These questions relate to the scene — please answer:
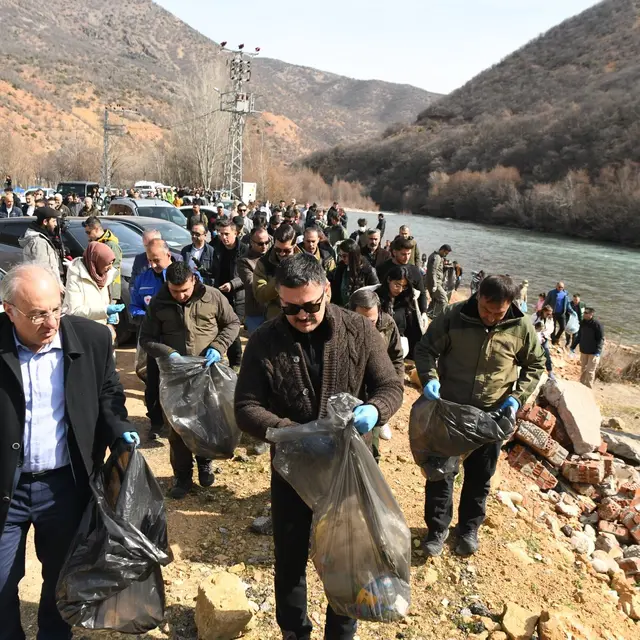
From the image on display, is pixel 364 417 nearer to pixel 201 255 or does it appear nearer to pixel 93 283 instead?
pixel 93 283

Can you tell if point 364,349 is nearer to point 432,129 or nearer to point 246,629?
point 246,629

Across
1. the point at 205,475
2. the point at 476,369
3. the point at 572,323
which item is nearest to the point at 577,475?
the point at 476,369

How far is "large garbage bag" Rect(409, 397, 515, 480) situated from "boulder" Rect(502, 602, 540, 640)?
0.75m

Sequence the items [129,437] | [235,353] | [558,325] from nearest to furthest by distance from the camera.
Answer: [129,437] → [235,353] → [558,325]

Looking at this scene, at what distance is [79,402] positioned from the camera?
6.96 ft

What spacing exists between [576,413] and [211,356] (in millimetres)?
4244

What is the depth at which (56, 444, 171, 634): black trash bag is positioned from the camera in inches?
81.6

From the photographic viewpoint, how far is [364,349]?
2.21 m

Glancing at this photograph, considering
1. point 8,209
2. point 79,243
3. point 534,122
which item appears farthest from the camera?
point 534,122

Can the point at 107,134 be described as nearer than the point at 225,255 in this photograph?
No

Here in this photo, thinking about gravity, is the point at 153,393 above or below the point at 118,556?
below

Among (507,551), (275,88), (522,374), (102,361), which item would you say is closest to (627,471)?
(507,551)

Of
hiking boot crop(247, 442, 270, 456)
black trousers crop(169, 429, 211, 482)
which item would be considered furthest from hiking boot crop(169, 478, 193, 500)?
hiking boot crop(247, 442, 270, 456)

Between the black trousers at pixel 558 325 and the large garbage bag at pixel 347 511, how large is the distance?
12112 millimetres
